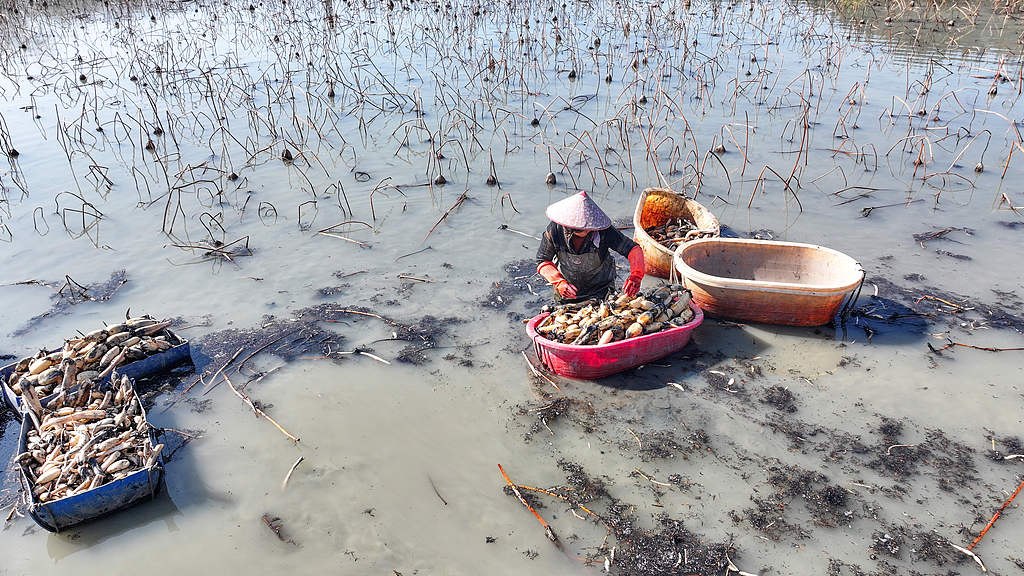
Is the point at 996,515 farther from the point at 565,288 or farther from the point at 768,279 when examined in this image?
the point at 565,288

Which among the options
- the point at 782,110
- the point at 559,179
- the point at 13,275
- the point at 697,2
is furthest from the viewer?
the point at 697,2

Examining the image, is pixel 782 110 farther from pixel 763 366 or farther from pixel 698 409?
pixel 698 409

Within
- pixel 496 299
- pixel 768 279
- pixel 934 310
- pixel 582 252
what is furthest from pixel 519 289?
pixel 934 310

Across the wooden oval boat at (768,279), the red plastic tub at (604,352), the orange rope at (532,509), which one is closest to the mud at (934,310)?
the wooden oval boat at (768,279)

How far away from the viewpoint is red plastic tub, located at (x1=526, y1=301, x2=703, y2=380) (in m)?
5.22

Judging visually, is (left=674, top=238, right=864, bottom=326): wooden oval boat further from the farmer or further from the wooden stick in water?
the wooden stick in water

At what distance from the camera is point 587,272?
19.3 ft

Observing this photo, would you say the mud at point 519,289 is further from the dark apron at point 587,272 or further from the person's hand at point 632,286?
the person's hand at point 632,286

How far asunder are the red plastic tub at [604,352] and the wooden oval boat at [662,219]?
3.95ft

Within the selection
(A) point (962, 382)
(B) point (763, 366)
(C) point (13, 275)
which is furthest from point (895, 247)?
(C) point (13, 275)

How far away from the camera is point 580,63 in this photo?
14.1 m

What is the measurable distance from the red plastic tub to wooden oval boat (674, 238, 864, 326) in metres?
0.47

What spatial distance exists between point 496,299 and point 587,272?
1.31 m

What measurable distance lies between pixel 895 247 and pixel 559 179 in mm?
4494
